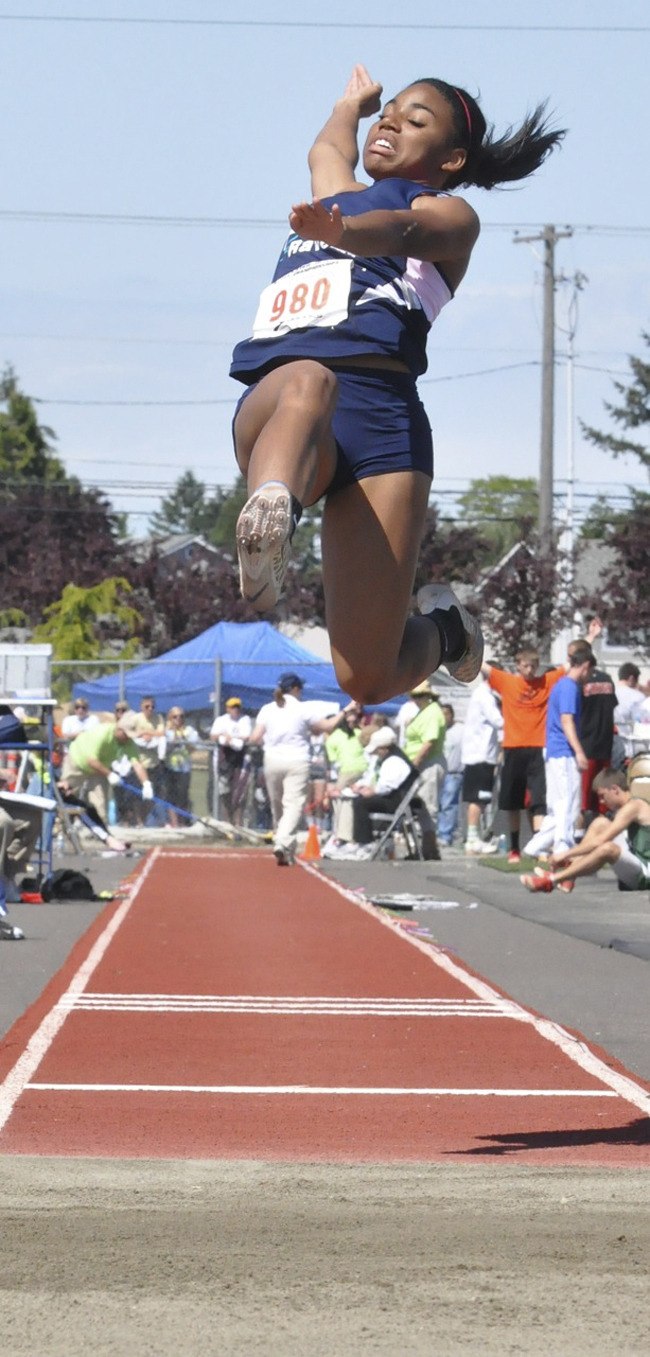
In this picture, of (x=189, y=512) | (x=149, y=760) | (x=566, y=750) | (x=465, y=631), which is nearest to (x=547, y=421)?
(x=149, y=760)

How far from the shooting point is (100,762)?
808 inches

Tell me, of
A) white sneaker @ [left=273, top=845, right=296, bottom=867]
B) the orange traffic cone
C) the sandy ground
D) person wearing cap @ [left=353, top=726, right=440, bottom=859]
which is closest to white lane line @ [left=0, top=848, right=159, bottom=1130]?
the sandy ground

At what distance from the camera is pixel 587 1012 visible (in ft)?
26.5

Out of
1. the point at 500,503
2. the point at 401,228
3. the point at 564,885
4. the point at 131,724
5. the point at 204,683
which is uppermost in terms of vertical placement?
the point at 500,503

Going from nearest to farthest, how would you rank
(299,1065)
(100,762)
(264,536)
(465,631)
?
(264,536) < (465,631) < (299,1065) < (100,762)

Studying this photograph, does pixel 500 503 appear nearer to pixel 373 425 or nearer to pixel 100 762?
pixel 100 762

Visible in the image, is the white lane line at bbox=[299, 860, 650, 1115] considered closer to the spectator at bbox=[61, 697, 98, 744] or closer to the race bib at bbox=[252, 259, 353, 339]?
the race bib at bbox=[252, 259, 353, 339]

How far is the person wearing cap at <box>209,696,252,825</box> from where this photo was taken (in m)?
22.5

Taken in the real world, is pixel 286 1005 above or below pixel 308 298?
below

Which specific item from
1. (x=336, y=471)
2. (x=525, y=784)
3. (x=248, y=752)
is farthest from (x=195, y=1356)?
(x=248, y=752)

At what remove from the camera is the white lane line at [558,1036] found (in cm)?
597

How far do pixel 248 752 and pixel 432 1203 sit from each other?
60.5 feet

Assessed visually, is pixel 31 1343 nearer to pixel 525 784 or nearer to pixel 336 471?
pixel 336 471

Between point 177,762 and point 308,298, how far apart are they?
1837cm
